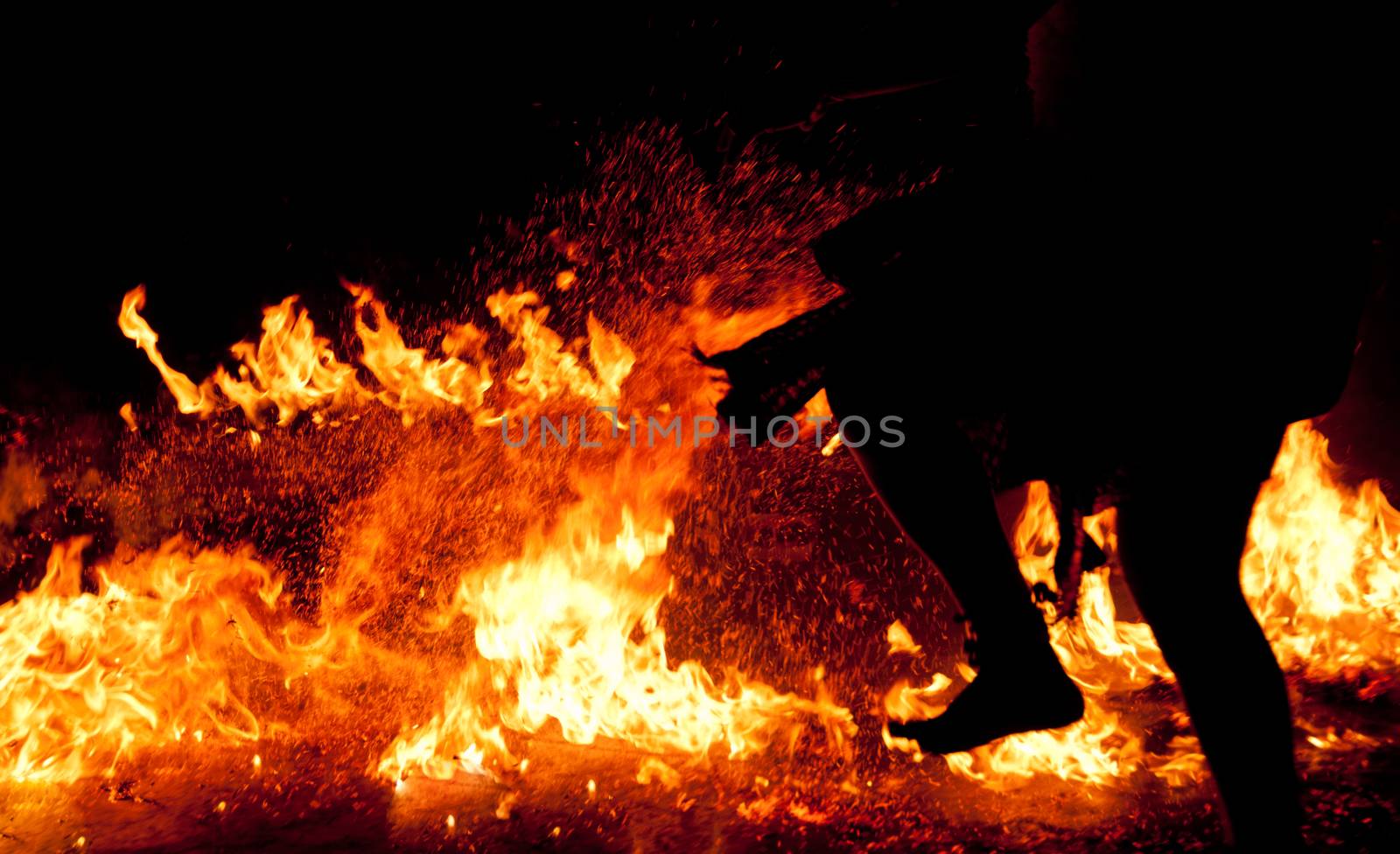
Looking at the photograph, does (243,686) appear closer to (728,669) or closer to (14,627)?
(14,627)

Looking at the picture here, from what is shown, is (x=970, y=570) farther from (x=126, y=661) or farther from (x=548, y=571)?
(x=126, y=661)

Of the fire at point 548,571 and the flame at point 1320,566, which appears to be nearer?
the fire at point 548,571

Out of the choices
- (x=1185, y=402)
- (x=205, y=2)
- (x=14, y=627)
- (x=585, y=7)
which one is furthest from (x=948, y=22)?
(x=14, y=627)

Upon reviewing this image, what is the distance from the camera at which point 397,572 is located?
5500 millimetres

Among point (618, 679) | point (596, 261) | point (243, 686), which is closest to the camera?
point (618, 679)

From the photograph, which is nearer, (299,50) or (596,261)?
(299,50)

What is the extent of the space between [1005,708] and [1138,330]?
0.67m

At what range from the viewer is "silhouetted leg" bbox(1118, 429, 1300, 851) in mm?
1172

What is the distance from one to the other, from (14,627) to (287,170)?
2999 mm

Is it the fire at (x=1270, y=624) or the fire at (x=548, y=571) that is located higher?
the fire at (x=548, y=571)

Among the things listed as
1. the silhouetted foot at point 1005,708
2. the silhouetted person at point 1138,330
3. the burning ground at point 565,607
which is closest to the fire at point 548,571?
the burning ground at point 565,607

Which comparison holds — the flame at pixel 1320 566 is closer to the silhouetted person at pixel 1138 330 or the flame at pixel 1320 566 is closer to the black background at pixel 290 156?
the black background at pixel 290 156

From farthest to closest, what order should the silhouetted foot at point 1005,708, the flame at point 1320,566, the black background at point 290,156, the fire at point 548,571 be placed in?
the black background at point 290,156, the flame at point 1320,566, the fire at point 548,571, the silhouetted foot at point 1005,708

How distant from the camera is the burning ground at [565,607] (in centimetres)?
262
